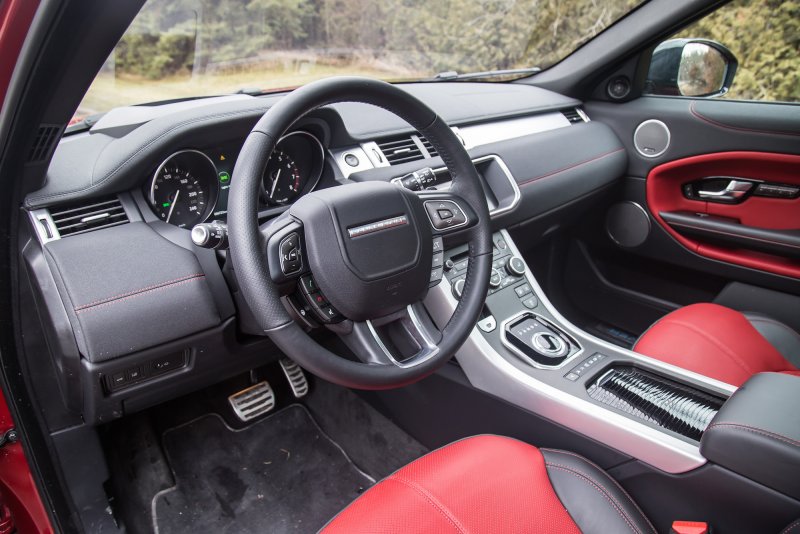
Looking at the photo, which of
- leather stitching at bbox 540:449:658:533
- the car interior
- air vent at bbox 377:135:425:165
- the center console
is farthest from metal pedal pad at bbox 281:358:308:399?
leather stitching at bbox 540:449:658:533

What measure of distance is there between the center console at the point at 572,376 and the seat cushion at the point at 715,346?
0.37ft

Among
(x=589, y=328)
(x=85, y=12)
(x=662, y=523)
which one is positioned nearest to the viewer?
(x=85, y=12)

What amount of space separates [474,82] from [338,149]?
1090 mm

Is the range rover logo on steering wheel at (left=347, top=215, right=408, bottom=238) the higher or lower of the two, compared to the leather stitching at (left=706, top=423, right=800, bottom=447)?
higher

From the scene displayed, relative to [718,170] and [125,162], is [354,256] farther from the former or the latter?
[718,170]

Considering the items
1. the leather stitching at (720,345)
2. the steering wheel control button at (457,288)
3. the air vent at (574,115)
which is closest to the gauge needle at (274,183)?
the steering wheel control button at (457,288)

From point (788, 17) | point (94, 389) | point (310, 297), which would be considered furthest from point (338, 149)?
point (788, 17)

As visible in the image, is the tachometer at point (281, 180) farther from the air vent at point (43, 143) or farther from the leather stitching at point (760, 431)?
the leather stitching at point (760, 431)

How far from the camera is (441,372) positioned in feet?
5.90

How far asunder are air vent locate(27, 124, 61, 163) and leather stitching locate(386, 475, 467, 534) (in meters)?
0.97

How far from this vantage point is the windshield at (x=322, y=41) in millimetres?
1762

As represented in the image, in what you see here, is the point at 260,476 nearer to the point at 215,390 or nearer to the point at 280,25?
the point at 215,390

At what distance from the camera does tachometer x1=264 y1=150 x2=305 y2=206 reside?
159 centimetres

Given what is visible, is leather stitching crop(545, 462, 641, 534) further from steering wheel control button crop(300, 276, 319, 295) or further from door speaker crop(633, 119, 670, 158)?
door speaker crop(633, 119, 670, 158)
